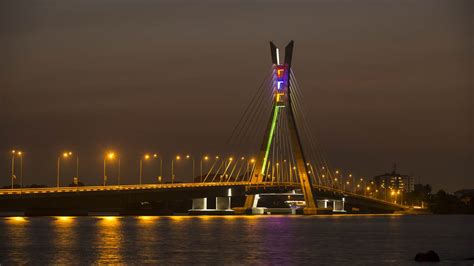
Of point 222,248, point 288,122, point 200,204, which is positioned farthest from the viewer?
point 200,204

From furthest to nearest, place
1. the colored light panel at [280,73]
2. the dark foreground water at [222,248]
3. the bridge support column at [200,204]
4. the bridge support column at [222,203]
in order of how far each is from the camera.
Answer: the bridge support column at [222,203]
the bridge support column at [200,204]
the colored light panel at [280,73]
the dark foreground water at [222,248]

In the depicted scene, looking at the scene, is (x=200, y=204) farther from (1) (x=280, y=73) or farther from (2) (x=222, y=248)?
(2) (x=222, y=248)

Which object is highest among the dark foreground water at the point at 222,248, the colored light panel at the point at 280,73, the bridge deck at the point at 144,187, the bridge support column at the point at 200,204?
the colored light panel at the point at 280,73

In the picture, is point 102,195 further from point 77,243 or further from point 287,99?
point 77,243

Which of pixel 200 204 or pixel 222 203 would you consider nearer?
pixel 200 204

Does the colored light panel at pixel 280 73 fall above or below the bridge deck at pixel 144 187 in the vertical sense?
above

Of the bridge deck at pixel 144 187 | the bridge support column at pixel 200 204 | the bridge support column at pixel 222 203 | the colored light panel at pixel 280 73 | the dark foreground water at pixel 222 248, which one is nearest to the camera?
the dark foreground water at pixel 222 248

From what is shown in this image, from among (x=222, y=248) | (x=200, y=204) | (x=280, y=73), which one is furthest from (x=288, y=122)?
(x=222, y=248)

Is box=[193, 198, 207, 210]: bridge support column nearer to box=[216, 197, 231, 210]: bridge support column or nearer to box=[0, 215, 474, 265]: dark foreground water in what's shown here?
box=[216, 197, 231, 210]: bridge support column

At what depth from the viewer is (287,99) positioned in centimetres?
11500

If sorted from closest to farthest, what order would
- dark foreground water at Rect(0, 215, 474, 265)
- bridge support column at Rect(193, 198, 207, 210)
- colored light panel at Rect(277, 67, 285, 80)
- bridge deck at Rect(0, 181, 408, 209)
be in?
dark foreground water at Rect(0, 215, 474, 265)
bridge deck at Rect(0, 181, 408, 209)
colored light panel at Rect(277, 67, 285, 80)
bridge support column at Rect(193, 198, 207, 210)

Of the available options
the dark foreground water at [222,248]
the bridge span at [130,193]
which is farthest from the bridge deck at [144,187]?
the dark foreground water at [222,248]

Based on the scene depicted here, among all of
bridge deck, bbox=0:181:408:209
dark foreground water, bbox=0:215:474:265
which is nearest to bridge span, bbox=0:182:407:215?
bridge deck, bbox=0:181:408:209

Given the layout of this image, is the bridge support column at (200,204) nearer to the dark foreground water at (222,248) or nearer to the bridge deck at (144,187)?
the bridge deck at (144,187)
